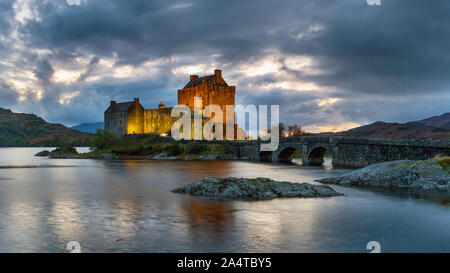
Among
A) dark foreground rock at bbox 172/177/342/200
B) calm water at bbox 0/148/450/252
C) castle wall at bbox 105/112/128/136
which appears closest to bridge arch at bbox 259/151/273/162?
castle wall at bbox 105/112/128/136

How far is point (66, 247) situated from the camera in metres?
10.5

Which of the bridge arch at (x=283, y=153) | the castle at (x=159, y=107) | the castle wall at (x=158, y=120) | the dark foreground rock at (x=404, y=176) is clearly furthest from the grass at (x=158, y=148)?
the dark foreground rock at (x=404, y=176)

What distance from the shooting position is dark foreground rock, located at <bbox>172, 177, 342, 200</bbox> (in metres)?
18.6

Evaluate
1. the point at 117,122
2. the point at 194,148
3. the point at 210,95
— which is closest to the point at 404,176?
the point at 194,148

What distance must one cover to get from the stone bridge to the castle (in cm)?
2825

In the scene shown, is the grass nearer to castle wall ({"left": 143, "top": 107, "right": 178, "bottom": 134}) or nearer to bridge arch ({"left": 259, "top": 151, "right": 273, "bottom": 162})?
castle wall ({"left": 143, "top": 107, "right": 178, "bottom": 134})

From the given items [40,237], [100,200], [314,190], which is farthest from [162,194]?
[40,237]

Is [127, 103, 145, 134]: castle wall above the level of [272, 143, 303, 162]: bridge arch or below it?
above

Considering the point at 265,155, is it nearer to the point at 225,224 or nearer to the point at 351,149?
the point at 351,149

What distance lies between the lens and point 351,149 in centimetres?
4478

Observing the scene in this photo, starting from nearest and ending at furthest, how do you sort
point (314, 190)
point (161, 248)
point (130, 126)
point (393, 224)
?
point (161, 248) → point (393, 224) → point (314, 190) → point (130, 126)

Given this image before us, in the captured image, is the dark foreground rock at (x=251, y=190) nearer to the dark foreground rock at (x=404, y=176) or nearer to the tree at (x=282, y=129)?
the dark foreground rock at (x=404, y=176)
